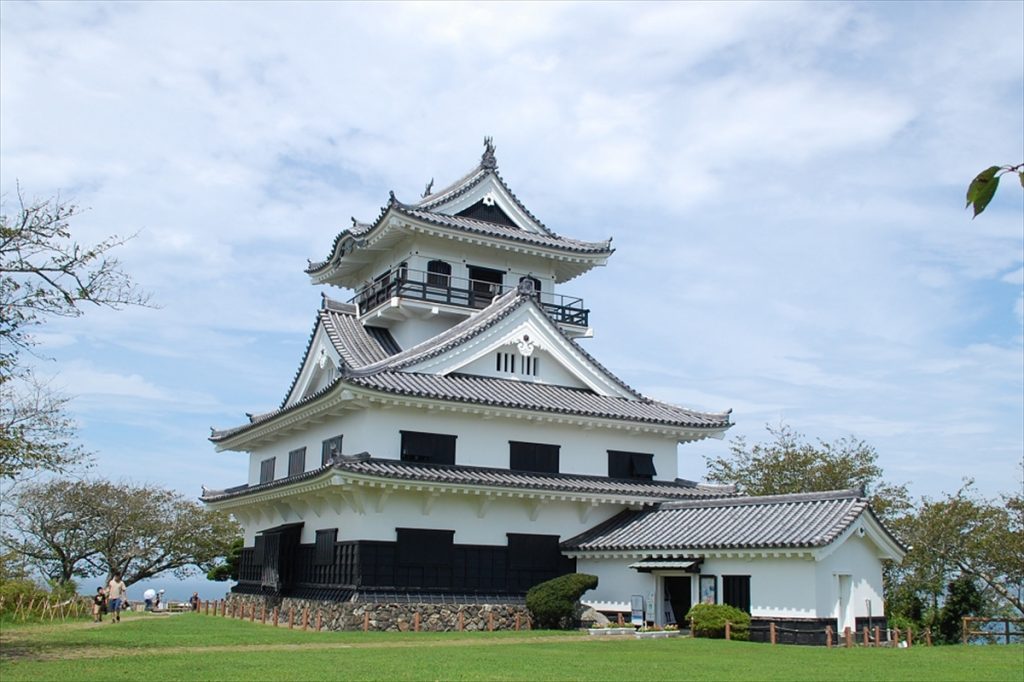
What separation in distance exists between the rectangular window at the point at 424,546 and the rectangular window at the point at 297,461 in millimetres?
7037

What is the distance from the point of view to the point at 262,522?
124 feet

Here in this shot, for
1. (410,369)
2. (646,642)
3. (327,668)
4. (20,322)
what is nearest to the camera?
(327,668)

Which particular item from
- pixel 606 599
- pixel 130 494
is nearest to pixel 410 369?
pixel 606 599

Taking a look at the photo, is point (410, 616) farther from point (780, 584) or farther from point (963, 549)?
point (963, 549)

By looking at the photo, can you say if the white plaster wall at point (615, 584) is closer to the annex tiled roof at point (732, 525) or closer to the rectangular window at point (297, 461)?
the annex tiled roof at point (732, 525)

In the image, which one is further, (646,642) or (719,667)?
(646,642)

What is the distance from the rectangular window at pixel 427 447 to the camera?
30031 mm

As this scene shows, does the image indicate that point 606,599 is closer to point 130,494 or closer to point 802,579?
point 802,579

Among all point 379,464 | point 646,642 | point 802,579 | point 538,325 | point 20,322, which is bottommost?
point 646,642

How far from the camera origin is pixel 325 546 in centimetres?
3050

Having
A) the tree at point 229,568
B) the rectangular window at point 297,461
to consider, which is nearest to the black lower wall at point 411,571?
the rectangular window at point 297,461

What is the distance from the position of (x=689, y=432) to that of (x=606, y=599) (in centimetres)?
745

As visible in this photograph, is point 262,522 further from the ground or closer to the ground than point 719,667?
further from the ground

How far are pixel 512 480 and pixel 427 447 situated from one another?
9.47 ft
